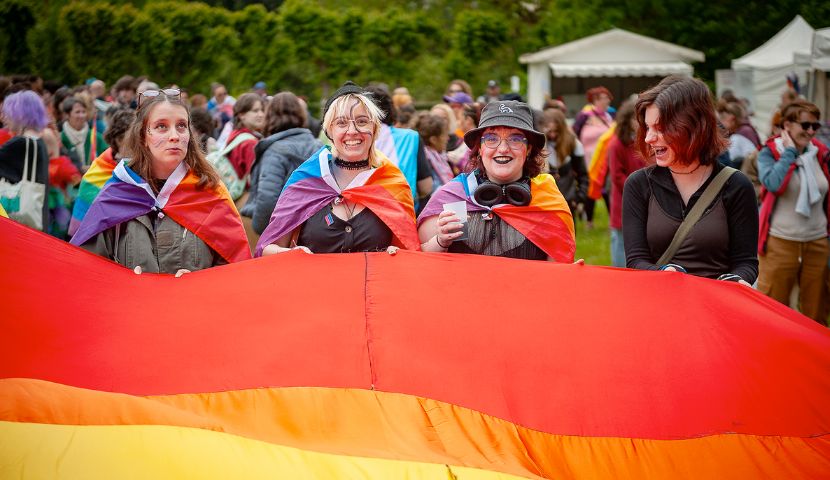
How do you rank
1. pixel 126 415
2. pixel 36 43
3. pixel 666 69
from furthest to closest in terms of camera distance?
pixel 666 69, pixel 36 43, pixel 126 415

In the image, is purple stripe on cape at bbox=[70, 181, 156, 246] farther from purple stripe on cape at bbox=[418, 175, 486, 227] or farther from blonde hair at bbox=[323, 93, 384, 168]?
purple stripe on cape at bbox=[418, 175, 486, 227]

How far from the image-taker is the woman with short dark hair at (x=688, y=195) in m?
5.31

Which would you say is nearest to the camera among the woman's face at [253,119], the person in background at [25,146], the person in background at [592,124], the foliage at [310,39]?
the person in background at [25,146]

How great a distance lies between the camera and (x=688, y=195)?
5.41 m

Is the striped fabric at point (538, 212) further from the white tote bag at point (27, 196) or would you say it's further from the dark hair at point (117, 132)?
the white tote bag at point (27, 196)

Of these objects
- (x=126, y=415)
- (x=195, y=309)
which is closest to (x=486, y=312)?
(x=195, y=309)

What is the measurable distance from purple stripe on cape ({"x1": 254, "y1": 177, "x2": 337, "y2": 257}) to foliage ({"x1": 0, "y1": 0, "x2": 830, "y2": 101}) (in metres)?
27.0

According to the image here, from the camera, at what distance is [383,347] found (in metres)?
4.87

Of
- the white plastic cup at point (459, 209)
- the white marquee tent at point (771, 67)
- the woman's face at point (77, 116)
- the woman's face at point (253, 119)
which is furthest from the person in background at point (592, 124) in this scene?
the white plastic cup at point (459, 209)

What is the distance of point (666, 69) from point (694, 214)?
97.7 feet

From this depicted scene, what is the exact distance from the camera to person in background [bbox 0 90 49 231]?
351 inches

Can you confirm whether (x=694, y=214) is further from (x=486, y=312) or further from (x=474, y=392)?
(x=474, y=392)

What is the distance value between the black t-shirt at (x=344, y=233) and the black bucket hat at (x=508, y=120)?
69 centimetres

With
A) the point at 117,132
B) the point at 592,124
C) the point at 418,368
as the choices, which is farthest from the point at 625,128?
the point at 418,368
